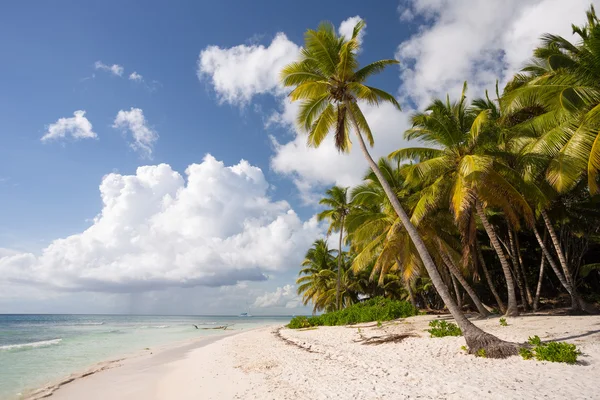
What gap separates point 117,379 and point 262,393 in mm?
6274

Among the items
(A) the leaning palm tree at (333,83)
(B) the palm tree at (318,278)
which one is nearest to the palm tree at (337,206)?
(B) the palm tree at (318,278)

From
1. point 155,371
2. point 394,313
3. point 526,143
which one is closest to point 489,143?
point 526,143

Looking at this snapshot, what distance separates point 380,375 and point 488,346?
2.74 m

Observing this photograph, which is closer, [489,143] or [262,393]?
[262,393]

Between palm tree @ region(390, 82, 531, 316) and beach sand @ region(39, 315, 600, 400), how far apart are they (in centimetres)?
409

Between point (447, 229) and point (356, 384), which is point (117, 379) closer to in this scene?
point (356, 384)

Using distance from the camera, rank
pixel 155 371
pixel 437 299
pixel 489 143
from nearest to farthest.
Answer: pixel 155 371, pixel 489 143, pixel 437 299

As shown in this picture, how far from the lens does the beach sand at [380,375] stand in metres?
5.84

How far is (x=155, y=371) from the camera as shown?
11.6 metres

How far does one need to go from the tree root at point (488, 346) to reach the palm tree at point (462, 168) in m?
4.50

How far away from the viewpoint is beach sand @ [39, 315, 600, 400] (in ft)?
19.2

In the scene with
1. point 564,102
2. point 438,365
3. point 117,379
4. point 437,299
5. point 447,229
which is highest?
point 564,102

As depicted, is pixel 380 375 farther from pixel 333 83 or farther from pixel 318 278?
pixel 318 278

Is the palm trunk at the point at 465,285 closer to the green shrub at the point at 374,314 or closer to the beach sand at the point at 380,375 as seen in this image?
the beach sand at the point at 380,375
